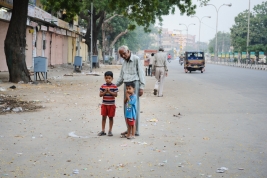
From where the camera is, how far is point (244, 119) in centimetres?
1019

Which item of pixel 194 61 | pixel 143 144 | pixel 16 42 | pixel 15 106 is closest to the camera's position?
pixel 143 144

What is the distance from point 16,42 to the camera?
744 inches

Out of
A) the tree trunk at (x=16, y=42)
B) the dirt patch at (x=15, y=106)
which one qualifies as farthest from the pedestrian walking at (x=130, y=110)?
the tree trunk at (x=16, y=42)

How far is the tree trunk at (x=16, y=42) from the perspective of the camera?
1886cm

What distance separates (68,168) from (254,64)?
54.3 metres

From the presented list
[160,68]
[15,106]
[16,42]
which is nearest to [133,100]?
[15,106]

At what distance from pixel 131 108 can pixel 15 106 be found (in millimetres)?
4919

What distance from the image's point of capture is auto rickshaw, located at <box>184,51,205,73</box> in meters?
37.7

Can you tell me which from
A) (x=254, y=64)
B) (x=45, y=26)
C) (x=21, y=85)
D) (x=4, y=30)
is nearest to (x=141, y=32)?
(x=254, y=64)

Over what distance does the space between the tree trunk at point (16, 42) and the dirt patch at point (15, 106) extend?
6.05m

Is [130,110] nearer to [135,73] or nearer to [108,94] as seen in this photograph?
[108,94]

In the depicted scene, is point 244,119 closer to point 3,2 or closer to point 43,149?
point 43,149

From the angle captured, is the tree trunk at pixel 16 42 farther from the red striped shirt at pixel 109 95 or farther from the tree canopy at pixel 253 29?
the tree canopy at pixel 253 29

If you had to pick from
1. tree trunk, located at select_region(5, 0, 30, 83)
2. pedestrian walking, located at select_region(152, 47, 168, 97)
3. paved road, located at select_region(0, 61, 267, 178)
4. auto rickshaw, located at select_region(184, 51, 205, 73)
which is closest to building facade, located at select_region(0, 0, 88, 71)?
tree trunk, located at select_region(5, 0, 30, 83)
